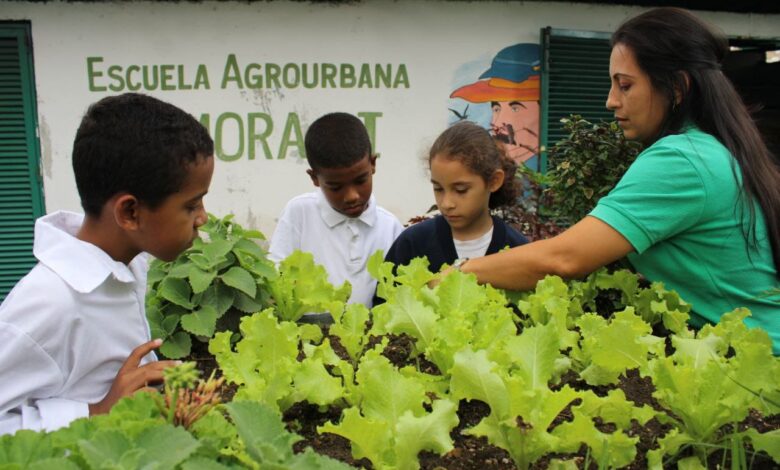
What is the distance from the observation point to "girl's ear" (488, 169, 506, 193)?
2660 millimetres

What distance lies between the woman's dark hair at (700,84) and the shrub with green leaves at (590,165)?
1589 mm

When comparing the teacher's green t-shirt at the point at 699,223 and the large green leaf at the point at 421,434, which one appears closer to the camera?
the large green leaf at the point at 421,434

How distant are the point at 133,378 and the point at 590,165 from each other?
9.16 ft

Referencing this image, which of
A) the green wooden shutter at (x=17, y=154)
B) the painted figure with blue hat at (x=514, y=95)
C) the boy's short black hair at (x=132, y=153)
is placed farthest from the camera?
the painted figure with blue hat at (x=514, y=95)

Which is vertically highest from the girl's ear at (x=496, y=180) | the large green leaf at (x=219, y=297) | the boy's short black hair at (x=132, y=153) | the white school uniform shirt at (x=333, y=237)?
the boy's short black hair at (x=132, y=153)

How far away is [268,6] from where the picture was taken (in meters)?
6.25

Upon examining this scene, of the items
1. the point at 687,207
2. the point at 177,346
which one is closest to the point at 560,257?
the point at 687,207

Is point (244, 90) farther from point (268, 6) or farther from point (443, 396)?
point (443, 396)

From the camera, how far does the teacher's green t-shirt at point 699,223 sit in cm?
175

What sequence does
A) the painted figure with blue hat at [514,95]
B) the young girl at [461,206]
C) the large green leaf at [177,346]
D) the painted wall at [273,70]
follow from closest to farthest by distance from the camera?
the large green leaf at [177,346], the young girl at [461,206], the painted wall at [273,70], the painted figure with blue hat at [514,95]

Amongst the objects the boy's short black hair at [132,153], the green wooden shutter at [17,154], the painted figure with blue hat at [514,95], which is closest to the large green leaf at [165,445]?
the boy's short black hair at [132,153]

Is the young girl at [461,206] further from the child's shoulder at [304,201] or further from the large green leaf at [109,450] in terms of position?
the large green leaf at [109,450]

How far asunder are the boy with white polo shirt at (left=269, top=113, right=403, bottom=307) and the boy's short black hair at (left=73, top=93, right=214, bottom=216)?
1258mm

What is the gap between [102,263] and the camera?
1.49 meters
